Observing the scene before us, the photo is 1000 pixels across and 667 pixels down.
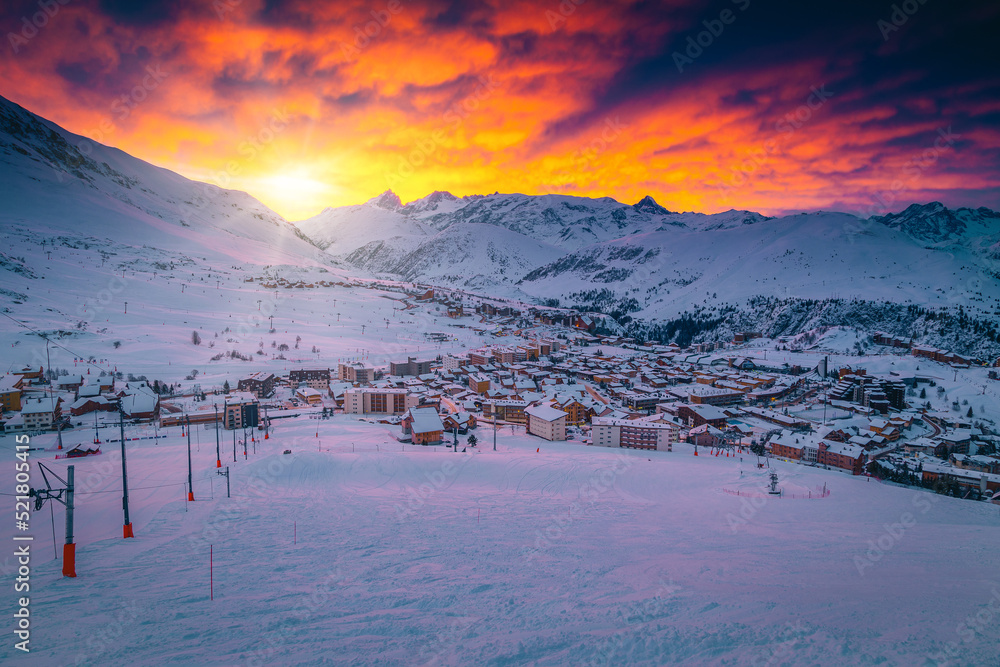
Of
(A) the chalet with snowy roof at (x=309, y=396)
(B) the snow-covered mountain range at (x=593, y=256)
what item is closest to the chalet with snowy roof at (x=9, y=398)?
(A) the chalet with snowy roof at (x=309, y=396)

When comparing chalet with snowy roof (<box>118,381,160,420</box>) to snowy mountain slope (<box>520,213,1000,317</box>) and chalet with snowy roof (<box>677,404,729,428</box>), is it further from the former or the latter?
snowy mountain slope (<box>520,213,1000,317</box>)

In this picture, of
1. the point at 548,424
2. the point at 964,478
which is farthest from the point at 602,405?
the point at 964,478

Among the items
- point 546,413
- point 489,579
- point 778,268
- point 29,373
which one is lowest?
point 546,413

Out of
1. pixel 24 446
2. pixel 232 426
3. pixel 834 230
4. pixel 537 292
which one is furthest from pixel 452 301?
pixel 834 230

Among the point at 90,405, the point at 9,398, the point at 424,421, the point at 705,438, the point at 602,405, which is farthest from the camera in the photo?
the point at 602,405

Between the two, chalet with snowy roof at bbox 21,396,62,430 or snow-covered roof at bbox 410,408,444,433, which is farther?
snow-covered roof at bbox 410,408,444,433

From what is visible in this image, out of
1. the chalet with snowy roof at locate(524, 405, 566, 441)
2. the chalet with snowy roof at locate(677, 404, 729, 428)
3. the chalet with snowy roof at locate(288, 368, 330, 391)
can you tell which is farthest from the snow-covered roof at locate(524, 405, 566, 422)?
the chalet with snowy roof at locate(288, 368, 330, 391)

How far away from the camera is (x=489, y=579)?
277 inches

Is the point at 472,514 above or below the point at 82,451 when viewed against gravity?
below

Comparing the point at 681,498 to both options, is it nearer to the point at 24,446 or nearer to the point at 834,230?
the point at 24,446

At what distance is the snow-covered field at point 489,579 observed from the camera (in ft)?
17.0

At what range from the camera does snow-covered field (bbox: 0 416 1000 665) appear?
5195 mm

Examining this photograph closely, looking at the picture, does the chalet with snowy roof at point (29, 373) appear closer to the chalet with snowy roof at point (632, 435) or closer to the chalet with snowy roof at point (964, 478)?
the chalet with snowy roof at point (632, 435)

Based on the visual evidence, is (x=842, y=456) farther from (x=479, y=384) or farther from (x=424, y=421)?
(x=479, y=384)
